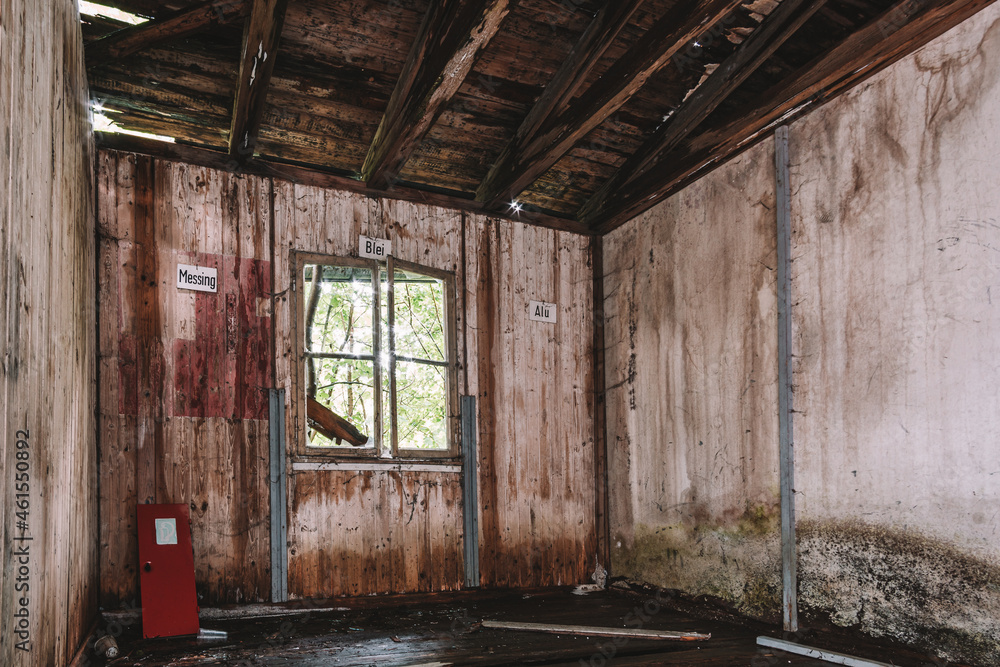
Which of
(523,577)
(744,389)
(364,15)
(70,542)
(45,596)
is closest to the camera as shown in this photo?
(45,596)

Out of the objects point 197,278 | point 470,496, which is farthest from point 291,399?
point 470,496

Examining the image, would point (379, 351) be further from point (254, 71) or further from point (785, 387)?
point (785, 387)

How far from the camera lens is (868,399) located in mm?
3125

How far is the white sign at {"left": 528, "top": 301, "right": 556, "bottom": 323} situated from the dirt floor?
76.2 inches

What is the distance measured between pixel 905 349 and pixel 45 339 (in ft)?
11.1

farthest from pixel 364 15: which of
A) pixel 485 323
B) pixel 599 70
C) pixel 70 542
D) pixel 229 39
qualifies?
pixel 70 542

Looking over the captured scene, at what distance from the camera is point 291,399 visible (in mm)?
3951

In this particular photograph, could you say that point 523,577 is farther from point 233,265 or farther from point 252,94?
point 252,94

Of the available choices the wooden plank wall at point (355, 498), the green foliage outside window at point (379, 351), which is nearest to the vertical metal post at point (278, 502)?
the wooden plank wall at point (355, 498)

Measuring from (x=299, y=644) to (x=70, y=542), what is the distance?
1.10m

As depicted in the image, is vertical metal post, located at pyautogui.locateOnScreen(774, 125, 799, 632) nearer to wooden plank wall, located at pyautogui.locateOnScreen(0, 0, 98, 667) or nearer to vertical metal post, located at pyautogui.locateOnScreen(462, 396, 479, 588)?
vertical metal post, located at pyautogui.locateOnScreen(462, 396, 479, 588)

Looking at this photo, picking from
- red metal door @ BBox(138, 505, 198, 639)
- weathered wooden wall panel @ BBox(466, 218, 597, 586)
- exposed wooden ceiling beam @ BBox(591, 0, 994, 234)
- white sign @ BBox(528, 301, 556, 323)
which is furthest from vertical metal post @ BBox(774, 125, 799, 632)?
red metal door @ BBox(138, 505, 198, 639)

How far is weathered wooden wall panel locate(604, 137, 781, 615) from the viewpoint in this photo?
3688 millimetres

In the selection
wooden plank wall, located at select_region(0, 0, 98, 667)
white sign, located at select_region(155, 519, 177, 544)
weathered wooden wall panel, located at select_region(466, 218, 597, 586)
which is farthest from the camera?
weathered wooden wall panel, located at select_region(466, 218, 597, 586)
